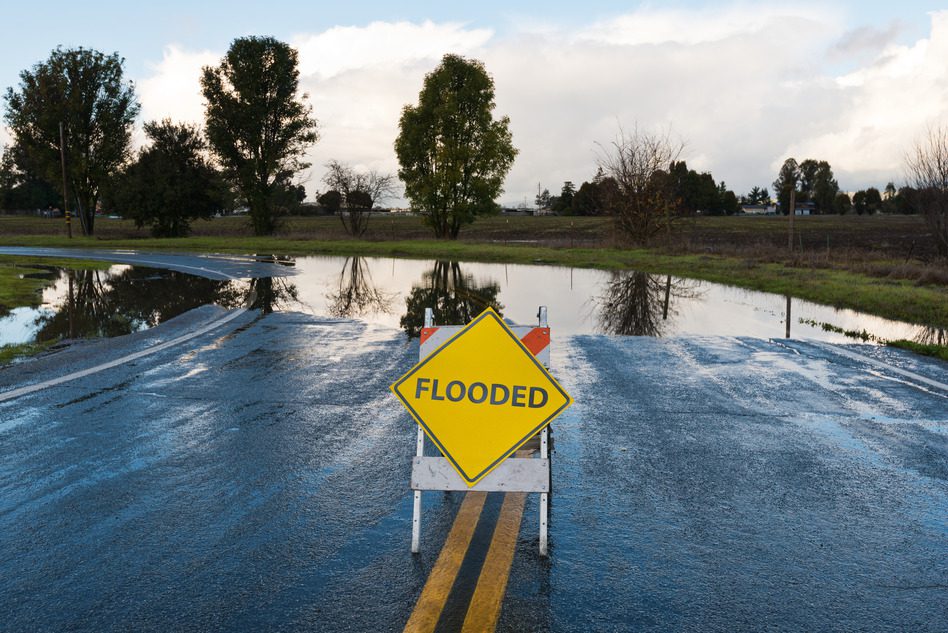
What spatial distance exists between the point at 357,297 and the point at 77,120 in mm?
45052

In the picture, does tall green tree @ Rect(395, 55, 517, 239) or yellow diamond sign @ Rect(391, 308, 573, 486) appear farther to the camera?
tall green tree @ Rect(395, 55, 517, 239)

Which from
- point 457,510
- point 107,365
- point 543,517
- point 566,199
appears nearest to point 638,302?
point 107,365

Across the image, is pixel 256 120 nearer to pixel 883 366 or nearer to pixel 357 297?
pixel 357 297

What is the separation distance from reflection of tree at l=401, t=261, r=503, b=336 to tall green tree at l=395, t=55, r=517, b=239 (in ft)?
86.5

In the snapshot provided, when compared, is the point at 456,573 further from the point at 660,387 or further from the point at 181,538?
the point at 660,387

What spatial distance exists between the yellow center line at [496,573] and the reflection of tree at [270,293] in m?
12.0

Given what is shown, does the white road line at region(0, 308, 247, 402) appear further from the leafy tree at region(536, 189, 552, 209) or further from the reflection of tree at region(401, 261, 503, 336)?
the leafy tree at region(536, 189, 552, 209)

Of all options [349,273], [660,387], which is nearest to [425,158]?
[349,273]

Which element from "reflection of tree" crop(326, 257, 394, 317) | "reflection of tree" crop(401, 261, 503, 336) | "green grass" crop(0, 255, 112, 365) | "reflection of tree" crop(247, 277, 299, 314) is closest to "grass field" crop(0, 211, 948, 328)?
"reflection of tree" crop(401, 261, 503, 336)

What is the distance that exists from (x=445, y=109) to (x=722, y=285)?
3218 cm

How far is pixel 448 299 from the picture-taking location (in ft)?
59.0

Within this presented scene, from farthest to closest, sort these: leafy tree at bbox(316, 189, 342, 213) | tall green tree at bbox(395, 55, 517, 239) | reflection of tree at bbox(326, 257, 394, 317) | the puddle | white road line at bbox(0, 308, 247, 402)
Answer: leafy tree at bbox(316, 189, 342, 213), tall green tree at bbox(395, 55, 517, 239), reflection of tree at bbox(326, 257, 394, 317), the puddle, white road line at bbox(0, 308, 247, 402)

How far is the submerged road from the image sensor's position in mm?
3738

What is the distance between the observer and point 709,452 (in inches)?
249
